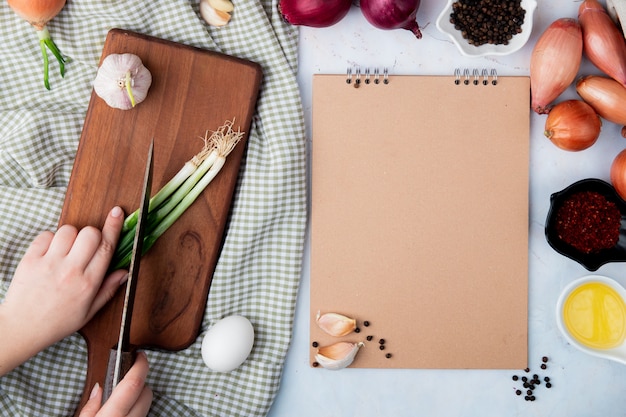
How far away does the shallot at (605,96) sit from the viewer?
0.99 metres

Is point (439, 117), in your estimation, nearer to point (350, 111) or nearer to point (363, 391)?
point (350, 111)

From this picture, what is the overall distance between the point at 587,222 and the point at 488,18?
40 centimetres

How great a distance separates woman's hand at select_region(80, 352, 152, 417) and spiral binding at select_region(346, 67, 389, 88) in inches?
24.3

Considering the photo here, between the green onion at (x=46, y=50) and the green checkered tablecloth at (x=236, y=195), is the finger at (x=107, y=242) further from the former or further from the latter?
the green onion at (x=46, y=50)

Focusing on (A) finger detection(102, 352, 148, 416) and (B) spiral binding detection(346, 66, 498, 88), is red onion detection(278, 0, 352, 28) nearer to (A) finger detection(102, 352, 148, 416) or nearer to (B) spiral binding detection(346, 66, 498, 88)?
(B) spiral binding detection(346, 66, 498, 88)

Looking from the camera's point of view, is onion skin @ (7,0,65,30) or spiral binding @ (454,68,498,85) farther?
spiral binding @ (454,68,498,85)

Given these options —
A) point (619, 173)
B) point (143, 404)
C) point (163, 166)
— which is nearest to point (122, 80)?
point (163, 166)

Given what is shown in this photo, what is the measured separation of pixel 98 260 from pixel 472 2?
78 cm

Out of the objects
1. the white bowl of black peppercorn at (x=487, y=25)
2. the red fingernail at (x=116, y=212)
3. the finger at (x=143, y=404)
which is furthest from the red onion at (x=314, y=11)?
the finger at (x=143, y=404)

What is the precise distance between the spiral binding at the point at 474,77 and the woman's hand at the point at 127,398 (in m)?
0.76

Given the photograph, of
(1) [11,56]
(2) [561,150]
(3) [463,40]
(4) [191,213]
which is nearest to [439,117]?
(3) [463,40]

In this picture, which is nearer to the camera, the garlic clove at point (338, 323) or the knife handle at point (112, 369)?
the knife handle at point (112, 369)

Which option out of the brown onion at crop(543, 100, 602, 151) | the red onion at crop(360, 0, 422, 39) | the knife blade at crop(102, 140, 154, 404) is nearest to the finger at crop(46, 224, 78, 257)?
the knife blade at crop(102, 140, 154, 404)

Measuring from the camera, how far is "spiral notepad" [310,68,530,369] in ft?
3.48
